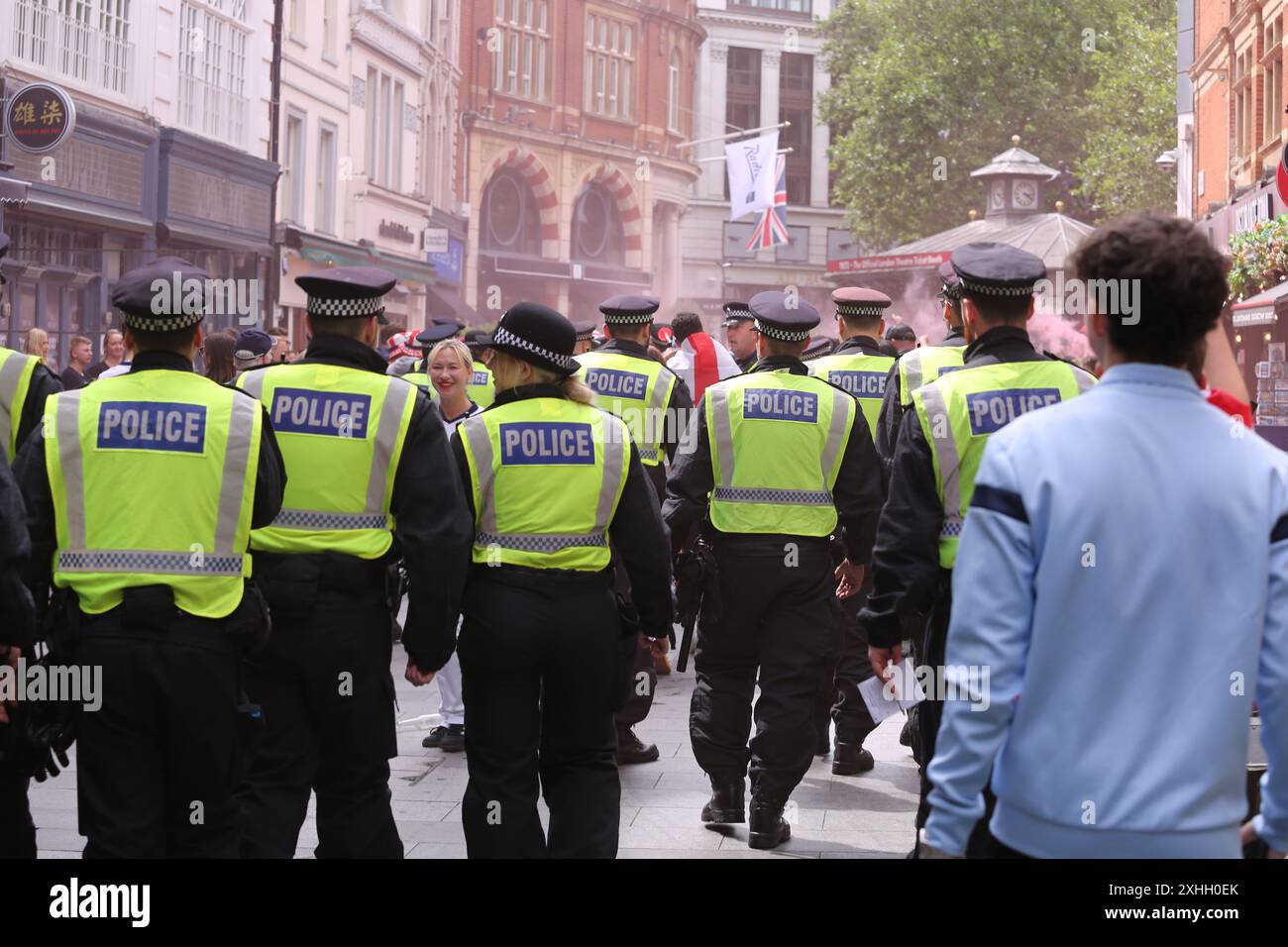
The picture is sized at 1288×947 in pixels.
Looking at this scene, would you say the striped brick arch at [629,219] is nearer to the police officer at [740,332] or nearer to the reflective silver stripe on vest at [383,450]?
the police officer at [740,332]

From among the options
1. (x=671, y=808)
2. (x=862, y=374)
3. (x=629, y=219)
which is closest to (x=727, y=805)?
(x=671, y=808)

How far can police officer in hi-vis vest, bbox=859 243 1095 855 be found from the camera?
501cm

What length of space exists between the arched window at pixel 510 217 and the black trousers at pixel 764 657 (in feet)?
142

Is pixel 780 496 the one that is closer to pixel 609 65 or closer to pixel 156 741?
pixel 156 741

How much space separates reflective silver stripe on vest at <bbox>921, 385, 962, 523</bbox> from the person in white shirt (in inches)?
152

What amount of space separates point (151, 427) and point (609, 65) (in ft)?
173

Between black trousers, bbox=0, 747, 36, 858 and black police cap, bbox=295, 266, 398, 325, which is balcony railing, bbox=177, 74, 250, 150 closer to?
black police cap, bbox=295, 266, 398, 325

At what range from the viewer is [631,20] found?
56.6m

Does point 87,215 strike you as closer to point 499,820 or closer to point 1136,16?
point 499,820

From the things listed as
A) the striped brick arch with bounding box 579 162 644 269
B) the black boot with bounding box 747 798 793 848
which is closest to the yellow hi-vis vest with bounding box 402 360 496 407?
the black boot with bounding box 747 798 793 848

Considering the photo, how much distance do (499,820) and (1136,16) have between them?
51785mm

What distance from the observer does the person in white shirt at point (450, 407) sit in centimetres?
868

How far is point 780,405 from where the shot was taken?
279 inches

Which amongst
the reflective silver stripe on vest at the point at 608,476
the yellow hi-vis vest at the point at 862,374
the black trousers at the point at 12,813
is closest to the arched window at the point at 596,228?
the yellow hi-vis vest at the point at 862,374
